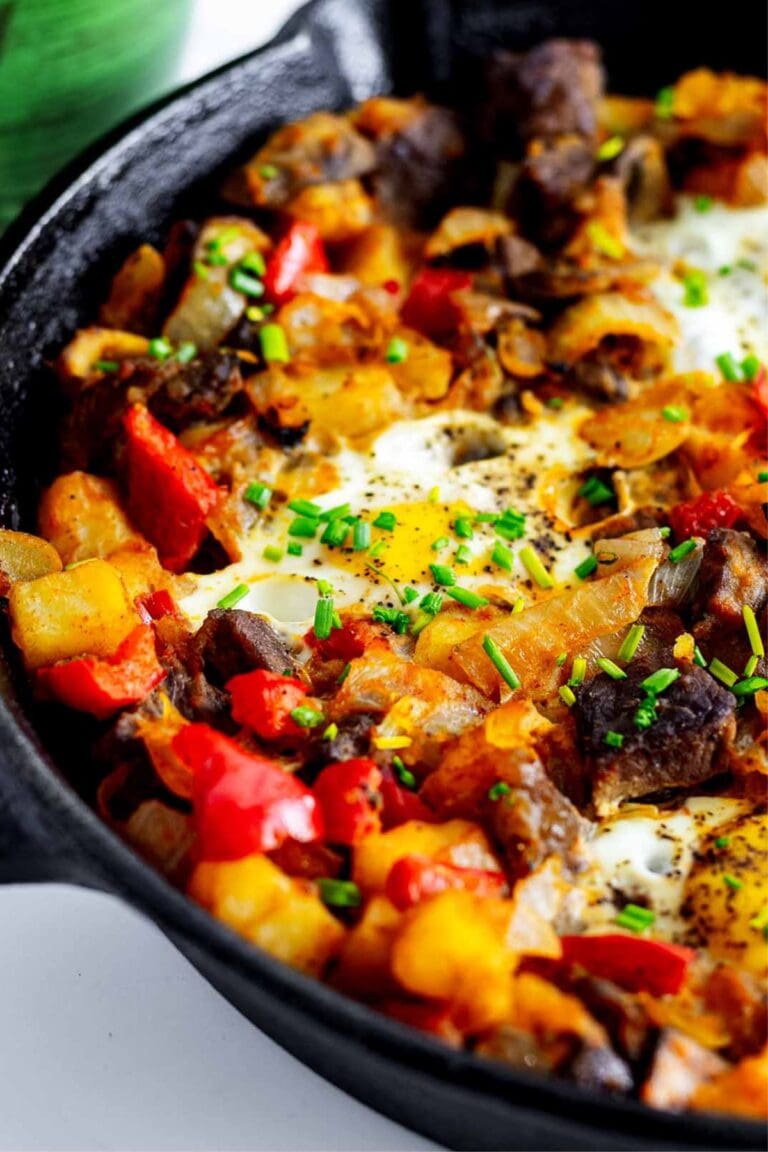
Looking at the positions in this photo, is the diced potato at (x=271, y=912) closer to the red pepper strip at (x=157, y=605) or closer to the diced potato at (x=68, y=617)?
the diced potato at (x=68, y=617)

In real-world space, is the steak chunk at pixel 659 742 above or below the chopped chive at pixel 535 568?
below

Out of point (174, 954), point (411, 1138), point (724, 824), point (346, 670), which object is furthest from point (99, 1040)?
point (724, 824)

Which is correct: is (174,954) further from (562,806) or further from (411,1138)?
(562,806)

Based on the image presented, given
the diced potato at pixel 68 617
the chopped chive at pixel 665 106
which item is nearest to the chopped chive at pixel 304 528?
the diced potato at pixel 68 617

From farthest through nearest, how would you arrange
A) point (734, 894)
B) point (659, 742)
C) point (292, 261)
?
1. point (292, 261)
2. point (659, 742)
3. point (734, 894)

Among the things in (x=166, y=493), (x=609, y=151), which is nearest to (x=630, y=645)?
(x=166, y=493)

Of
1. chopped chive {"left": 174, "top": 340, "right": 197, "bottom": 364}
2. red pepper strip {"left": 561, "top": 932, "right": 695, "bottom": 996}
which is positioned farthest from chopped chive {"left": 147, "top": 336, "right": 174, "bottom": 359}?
red pepper strip {"left": 561, "top": 932, "right": 695, "bottom": 996}

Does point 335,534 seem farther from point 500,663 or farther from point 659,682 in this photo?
point 659,682

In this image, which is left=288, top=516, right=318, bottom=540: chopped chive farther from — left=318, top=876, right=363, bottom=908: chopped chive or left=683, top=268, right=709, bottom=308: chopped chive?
left=683, top=268, right=709, bottom=308: chopped chive
